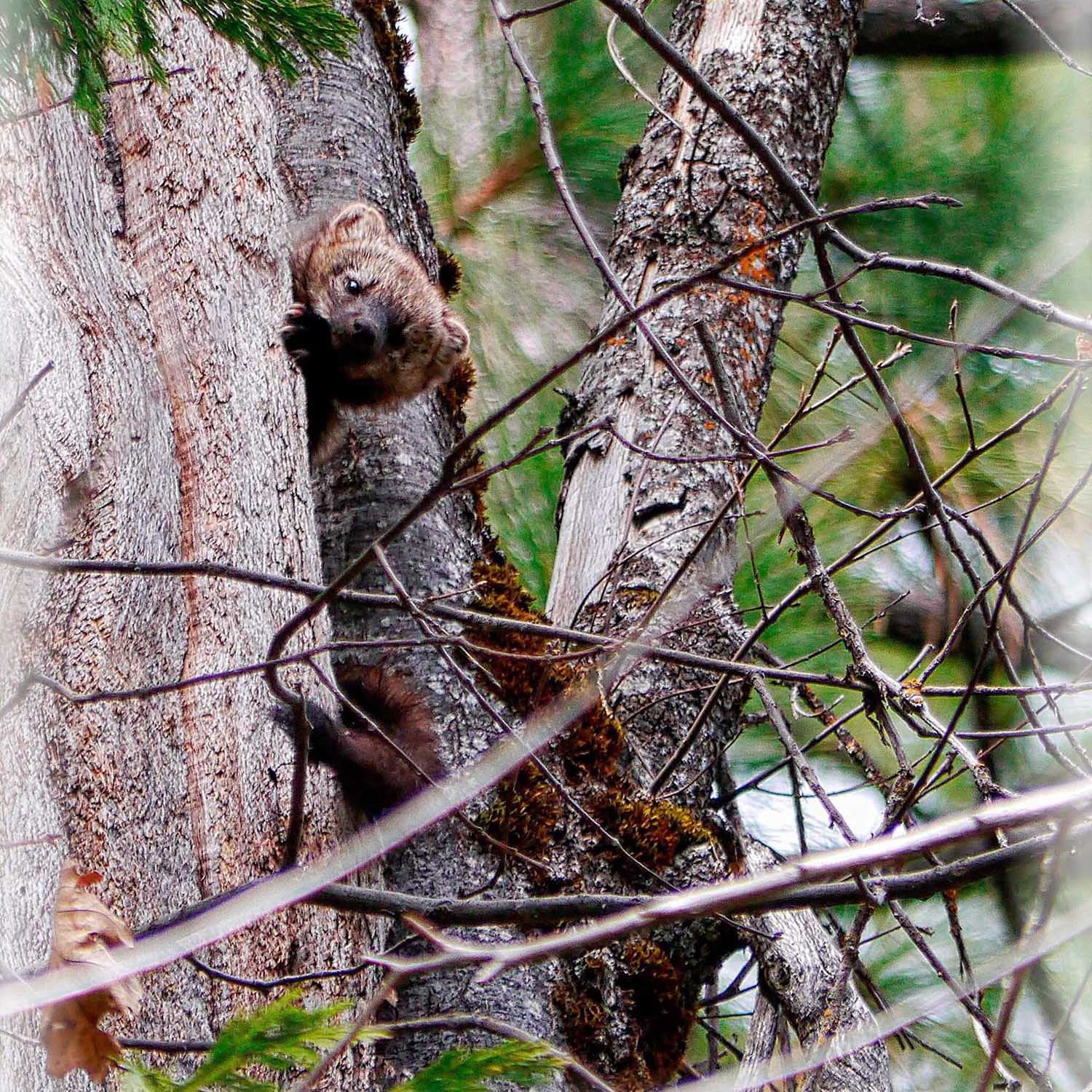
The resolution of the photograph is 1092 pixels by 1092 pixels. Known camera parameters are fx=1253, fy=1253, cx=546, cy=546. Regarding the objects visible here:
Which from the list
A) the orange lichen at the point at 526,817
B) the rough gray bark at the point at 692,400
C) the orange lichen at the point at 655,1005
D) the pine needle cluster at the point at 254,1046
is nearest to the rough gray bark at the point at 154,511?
the pine needle cluster at the point at 254,1046

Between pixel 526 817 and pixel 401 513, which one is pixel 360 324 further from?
pixel 526 817

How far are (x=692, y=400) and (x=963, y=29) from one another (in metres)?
2.26

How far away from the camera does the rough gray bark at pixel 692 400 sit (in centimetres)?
259

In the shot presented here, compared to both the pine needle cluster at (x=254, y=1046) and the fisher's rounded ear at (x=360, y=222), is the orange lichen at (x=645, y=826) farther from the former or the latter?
the fisher's rounded ear at (x=360, y=222)

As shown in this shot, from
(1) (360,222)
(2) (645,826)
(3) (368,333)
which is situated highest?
(1) (360,222)

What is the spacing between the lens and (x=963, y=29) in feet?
13.2

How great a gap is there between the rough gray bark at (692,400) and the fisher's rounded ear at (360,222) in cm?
64

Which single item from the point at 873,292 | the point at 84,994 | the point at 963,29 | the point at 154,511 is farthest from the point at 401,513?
the point at 963,29

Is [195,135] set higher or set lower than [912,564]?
higher

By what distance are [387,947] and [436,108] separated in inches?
124

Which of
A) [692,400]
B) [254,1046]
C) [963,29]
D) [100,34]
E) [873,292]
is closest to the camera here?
[254,1046]

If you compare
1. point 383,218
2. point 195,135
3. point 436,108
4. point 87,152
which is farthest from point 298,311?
point 436,108

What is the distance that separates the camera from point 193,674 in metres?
1.92

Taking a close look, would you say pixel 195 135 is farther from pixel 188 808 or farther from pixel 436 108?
pixel 436 108
